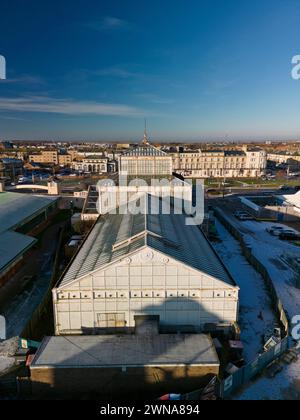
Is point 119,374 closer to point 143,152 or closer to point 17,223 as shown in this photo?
point 17,223

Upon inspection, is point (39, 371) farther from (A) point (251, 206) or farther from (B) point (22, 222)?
(A) point (251, 206)

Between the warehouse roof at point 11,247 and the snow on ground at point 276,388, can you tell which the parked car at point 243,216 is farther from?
the snow on ground at point 276,388

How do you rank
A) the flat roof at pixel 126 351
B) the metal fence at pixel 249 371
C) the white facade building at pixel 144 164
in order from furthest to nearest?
1. the white facade building at pixel 144 164
2. the flat roof at pixel 126 351
3. the metal fence at pixel 249 371

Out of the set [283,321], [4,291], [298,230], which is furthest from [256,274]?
[4,291]

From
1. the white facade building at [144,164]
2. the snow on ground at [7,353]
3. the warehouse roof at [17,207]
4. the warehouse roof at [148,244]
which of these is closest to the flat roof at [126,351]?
the snow on ground at [7,353]

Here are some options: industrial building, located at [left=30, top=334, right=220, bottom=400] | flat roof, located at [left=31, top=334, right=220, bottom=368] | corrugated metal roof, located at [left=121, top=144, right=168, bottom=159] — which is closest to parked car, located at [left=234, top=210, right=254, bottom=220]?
corrugated metal roof, located at [left=121, top=144, right=168, bottom=159]

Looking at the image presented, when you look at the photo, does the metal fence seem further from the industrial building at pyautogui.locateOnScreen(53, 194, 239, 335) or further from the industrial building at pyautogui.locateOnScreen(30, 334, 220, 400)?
the industrial building at pyautogui.locateOnScreen(53, 194, 239, 335)
